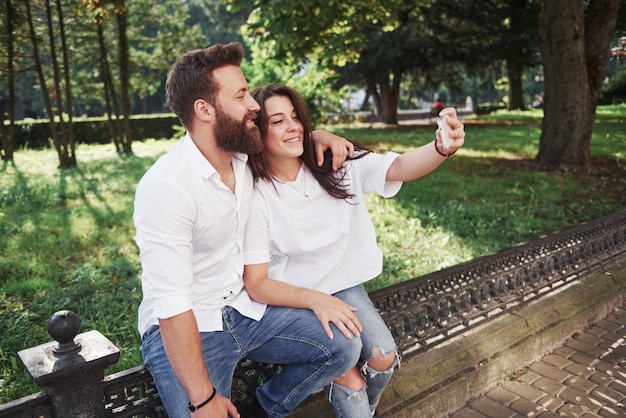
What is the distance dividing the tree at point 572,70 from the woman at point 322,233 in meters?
8.66

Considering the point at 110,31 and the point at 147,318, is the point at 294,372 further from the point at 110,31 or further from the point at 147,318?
the point at 110,31

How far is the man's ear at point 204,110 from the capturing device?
7.83ft

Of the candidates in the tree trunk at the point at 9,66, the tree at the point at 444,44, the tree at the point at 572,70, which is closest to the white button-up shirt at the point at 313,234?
the tree at the point at 572,70

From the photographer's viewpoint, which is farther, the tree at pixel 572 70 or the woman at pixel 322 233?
the tree at pixel 572 70

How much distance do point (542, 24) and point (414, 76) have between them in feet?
63.8

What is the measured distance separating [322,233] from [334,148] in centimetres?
48

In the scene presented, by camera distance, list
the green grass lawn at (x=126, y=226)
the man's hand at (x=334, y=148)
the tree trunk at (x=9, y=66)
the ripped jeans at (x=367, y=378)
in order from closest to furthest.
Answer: the ripped jeans at (x=367, y=378), the man's hand at (x=334, y=148), the green grass lawn at (x=126, y=226), the tree trunk at (x=9, y=66)

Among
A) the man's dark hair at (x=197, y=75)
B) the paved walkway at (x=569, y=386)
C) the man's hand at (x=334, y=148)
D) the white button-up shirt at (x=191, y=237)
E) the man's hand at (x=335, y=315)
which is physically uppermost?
the man's dark hair at (x=197, y=75)

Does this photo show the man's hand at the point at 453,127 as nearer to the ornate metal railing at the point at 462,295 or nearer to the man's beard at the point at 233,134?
the man's beard at the point at 233,134

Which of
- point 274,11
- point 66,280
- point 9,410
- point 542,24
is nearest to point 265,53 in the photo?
point 274,11

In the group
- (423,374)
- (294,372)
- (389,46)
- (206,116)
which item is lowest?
(423,374)

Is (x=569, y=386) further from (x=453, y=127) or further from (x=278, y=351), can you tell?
(x=278, y=351)

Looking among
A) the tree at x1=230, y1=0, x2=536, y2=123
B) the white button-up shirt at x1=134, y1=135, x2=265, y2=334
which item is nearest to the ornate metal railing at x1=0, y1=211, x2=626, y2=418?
the white button-up shirt at x1=134, y1=135, x2=265, y2=334

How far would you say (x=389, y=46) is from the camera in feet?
78.1
